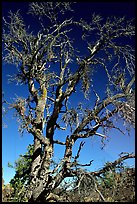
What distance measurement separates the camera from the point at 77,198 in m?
9.21

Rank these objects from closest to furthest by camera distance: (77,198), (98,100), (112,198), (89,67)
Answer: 1. (112,198)
2. (77,198)
3. (98,100)
4. (89,67)

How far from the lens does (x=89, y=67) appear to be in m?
11.1

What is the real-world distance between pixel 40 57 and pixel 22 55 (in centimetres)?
72

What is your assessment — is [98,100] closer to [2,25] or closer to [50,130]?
[50,130]

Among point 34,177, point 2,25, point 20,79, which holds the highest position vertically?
point 2,25

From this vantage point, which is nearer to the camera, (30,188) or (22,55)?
(30,188)

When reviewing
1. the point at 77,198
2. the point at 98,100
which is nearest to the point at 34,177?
the point at 77,198

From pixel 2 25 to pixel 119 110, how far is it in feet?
19.3

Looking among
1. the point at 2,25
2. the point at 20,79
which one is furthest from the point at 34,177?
the point at 2,25

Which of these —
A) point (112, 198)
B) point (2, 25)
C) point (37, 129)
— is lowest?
point (112, 198)

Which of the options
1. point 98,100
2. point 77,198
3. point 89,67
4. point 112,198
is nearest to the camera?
point 112,198

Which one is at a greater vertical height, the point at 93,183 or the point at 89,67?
the point at 89,67

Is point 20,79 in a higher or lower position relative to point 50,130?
higher

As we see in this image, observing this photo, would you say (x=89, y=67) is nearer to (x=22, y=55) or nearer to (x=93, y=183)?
(x=22, y=55)
